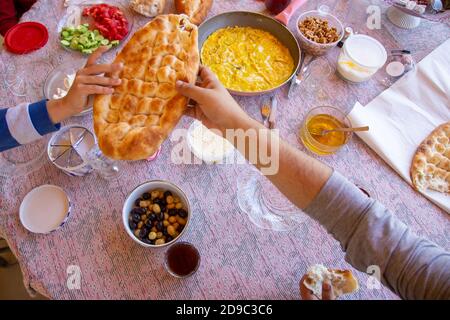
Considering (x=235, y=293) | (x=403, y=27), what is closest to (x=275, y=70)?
(x=403, y=27)

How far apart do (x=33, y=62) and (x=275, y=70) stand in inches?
43.7

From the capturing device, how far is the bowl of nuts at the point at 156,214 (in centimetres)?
118

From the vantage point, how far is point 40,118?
1272mm

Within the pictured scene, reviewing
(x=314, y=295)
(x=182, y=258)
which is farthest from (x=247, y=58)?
(x=314, y=295)

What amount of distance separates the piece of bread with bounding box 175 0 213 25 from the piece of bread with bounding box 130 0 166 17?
0.09 metres

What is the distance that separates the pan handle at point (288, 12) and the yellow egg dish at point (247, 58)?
0.10 meters

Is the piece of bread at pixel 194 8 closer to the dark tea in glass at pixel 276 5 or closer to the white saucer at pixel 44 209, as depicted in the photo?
the dark tea in glass at pixel 276 5

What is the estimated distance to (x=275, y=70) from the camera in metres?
1.59

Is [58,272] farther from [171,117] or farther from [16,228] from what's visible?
[171,117]

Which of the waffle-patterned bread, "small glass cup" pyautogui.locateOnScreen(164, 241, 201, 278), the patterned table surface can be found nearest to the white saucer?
the patterned table surface

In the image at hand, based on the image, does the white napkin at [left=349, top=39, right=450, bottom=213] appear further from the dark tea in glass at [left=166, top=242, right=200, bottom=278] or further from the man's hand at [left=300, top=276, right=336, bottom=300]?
the dark tea in glass at [left=166, top=242, right=200, bottom=278]

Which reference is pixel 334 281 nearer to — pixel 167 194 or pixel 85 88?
pixel 167 194

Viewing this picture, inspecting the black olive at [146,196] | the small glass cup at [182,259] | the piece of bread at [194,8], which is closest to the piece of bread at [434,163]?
the small glass cup at [182,259]
